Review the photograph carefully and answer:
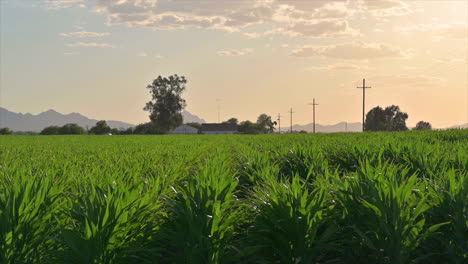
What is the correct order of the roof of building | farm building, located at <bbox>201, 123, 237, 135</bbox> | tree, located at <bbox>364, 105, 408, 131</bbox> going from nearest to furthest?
tree, located at <bbox>364, 105, 408, 131</bbox>, farm building, located at <bbox>201, 123, 237, 135</bbox>, the roof of building

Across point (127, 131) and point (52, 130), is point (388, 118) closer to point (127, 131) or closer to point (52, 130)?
point (127, 131)

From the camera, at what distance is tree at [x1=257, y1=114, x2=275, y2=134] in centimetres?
17275

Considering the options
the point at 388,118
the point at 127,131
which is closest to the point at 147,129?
the point at 127,131

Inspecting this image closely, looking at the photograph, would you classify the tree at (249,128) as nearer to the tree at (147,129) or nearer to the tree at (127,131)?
the tree at (147,129)

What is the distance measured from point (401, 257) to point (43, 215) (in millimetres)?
3694

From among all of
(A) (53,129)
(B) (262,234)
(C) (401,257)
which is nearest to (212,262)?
(B) (262,234)

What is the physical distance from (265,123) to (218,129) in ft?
93.6

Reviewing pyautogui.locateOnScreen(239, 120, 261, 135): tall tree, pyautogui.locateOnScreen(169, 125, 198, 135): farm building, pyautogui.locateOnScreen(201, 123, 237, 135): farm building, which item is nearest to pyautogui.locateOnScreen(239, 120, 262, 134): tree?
pyautogui.locateOnScreen(239, 120, 261, 135): tall tree

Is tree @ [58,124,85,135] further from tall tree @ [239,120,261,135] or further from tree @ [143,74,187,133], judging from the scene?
tall tree @ [239,120,261,135]

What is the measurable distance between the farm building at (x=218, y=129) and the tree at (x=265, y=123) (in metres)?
17.8

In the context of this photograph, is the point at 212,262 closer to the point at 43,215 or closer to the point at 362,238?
the point at 362,238

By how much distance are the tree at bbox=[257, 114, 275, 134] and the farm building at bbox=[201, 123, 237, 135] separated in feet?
58.4

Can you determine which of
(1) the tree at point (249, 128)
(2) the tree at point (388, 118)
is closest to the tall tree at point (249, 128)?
(1) the tree at point (249, 128)

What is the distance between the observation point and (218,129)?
15525 centimetres
